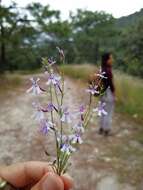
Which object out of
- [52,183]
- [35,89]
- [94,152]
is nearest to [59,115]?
[35,89]

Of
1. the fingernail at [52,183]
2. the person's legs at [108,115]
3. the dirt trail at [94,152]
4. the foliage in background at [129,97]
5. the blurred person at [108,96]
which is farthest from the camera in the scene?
the foliage in background at [129,97]

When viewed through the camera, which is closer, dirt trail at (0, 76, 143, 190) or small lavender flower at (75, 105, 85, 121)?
small lavender flower at (75, 105, 85, 121)

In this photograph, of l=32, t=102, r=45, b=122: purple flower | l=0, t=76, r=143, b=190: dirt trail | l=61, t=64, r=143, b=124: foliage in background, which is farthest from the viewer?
l=61, t=64, r=143, b=124: foliage in background

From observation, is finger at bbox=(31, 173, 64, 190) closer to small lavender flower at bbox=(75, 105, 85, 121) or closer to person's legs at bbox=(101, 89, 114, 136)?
small lavender flower at bbox=(75, 105, 85, 121)

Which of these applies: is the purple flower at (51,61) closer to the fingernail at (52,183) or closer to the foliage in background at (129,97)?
the fingernail at (52,183)

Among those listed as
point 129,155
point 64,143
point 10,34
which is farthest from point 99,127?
point 10,34

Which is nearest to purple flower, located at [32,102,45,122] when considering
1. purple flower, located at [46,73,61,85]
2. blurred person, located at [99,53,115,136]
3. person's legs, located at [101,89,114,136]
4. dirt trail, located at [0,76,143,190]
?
purple flower, located at [46,73,61,85]

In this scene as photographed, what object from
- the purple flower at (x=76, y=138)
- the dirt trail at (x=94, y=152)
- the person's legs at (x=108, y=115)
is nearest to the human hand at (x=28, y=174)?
the purple flower at (x=76, y=138)

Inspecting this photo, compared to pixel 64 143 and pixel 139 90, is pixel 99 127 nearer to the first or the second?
pixel 139 90
